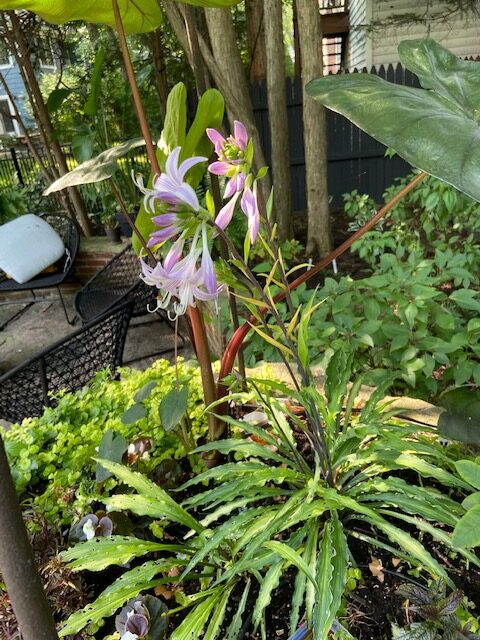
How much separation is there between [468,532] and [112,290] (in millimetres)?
2999

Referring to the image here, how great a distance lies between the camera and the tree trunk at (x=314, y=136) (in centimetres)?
340

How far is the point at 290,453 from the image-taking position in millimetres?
1282

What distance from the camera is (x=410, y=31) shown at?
8789 millimetres

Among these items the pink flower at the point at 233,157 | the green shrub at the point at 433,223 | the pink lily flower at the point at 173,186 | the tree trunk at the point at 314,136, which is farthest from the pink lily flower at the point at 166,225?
the tree trunk at the point at 314,136

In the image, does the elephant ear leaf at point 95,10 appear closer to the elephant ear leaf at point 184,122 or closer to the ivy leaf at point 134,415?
the elephant ear leaf at point 184,122

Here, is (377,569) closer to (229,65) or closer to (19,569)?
(19,569)

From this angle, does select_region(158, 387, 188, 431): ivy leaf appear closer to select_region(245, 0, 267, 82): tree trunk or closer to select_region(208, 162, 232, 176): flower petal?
select_region(208, 162, 232, 176): flower petal

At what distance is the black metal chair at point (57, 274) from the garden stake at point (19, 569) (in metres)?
3.45

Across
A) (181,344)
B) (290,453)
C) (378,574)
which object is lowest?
(181,344)

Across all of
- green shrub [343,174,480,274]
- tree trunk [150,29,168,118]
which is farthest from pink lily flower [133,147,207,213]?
tree trunk [150,29,168,118]

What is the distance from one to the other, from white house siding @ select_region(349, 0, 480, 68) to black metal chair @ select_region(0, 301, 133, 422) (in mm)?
8306

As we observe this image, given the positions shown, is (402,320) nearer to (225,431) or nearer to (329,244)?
(225,431)

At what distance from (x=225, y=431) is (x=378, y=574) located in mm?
540

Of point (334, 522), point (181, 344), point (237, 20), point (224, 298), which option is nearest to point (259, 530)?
point (334, 522)
